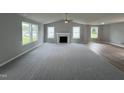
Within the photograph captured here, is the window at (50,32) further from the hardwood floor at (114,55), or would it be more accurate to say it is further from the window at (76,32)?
the hardwood floor at (114,55)

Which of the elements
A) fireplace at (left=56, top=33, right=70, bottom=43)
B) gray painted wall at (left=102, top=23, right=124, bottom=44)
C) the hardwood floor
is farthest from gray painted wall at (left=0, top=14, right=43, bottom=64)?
gray painted wall at (left=102, top=23, right=124, bottom=44)

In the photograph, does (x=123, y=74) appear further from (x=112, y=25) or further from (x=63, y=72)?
(x=112, y=25)

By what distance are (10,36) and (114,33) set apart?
36.7 feet

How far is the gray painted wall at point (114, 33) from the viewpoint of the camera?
40.3 ft

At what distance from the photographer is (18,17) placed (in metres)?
6.64

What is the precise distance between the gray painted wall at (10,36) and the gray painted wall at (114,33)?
9392 mm

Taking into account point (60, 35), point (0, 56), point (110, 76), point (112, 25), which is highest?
point (112, 25)

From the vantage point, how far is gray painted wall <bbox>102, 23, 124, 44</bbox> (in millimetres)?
12284

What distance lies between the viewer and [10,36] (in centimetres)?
576

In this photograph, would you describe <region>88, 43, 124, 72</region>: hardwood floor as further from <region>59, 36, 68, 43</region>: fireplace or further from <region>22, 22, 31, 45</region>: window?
<region>59, 36, 68, 43</region>: fireplace

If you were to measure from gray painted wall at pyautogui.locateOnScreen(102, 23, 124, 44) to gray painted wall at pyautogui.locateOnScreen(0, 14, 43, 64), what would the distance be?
30.8ft

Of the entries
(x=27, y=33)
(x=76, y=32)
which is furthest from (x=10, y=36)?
(x=76, y=32)
